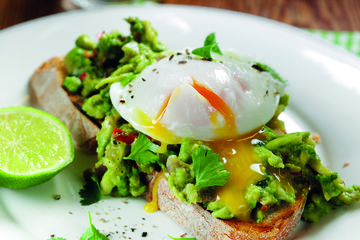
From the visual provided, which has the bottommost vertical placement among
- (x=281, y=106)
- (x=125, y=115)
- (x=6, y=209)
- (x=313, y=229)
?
(x=6, y=209)

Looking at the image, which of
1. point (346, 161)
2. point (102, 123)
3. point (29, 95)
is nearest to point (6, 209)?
point (102, 123)

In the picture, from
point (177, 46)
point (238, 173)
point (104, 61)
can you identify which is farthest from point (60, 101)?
point (238, 173)

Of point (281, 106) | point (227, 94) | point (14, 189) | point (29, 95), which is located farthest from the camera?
point (29, 95)

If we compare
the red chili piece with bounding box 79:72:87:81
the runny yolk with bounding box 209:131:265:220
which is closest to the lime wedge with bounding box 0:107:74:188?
the red chili piece with bounding box 79:72:87:81

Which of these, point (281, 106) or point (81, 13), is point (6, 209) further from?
point (81, 13)

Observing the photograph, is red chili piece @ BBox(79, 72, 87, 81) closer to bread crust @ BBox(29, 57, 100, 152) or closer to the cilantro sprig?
bread crust @ BBox(29, 57, 100, 152)

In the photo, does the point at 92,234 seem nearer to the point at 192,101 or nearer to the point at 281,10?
the point at 192,101
